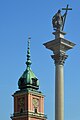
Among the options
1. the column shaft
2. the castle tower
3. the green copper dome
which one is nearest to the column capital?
the column shaft

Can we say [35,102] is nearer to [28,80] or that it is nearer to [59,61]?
[28,80]

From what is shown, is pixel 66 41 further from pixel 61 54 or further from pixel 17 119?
pixel 17 119

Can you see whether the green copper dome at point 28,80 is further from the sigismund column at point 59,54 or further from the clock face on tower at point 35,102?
the sigismund column at point 59,54

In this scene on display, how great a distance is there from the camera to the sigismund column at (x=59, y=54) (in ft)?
79.6

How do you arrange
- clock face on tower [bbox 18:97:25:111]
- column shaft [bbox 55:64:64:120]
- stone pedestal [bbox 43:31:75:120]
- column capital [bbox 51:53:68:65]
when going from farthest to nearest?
clock face on tower [bbox 18:97:25:111] < column capital [bbox 51:53:68:65] < stone pedestal [bbox 43:31:75:120] < column shaft [bbox 55:64:64:120]

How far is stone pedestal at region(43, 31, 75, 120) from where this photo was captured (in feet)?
79.5

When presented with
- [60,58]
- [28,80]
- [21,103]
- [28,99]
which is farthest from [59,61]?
[28,80]

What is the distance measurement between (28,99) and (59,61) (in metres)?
67.4

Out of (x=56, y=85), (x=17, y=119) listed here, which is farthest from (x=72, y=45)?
(x=17, y=119)

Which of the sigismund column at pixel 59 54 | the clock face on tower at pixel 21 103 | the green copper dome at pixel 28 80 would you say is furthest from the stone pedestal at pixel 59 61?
the green copper dome at pixel 28 80

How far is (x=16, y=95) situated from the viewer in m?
94.8

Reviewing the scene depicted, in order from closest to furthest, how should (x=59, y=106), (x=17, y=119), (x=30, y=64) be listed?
(x=59, y=106) < (x=17, y=119) < (x=30, y=64)

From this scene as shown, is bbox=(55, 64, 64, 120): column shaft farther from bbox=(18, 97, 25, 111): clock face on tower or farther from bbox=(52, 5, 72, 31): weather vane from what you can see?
bbox=(18, 97, 25, 111): clock face on tower

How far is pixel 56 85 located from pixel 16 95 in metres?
70.8
